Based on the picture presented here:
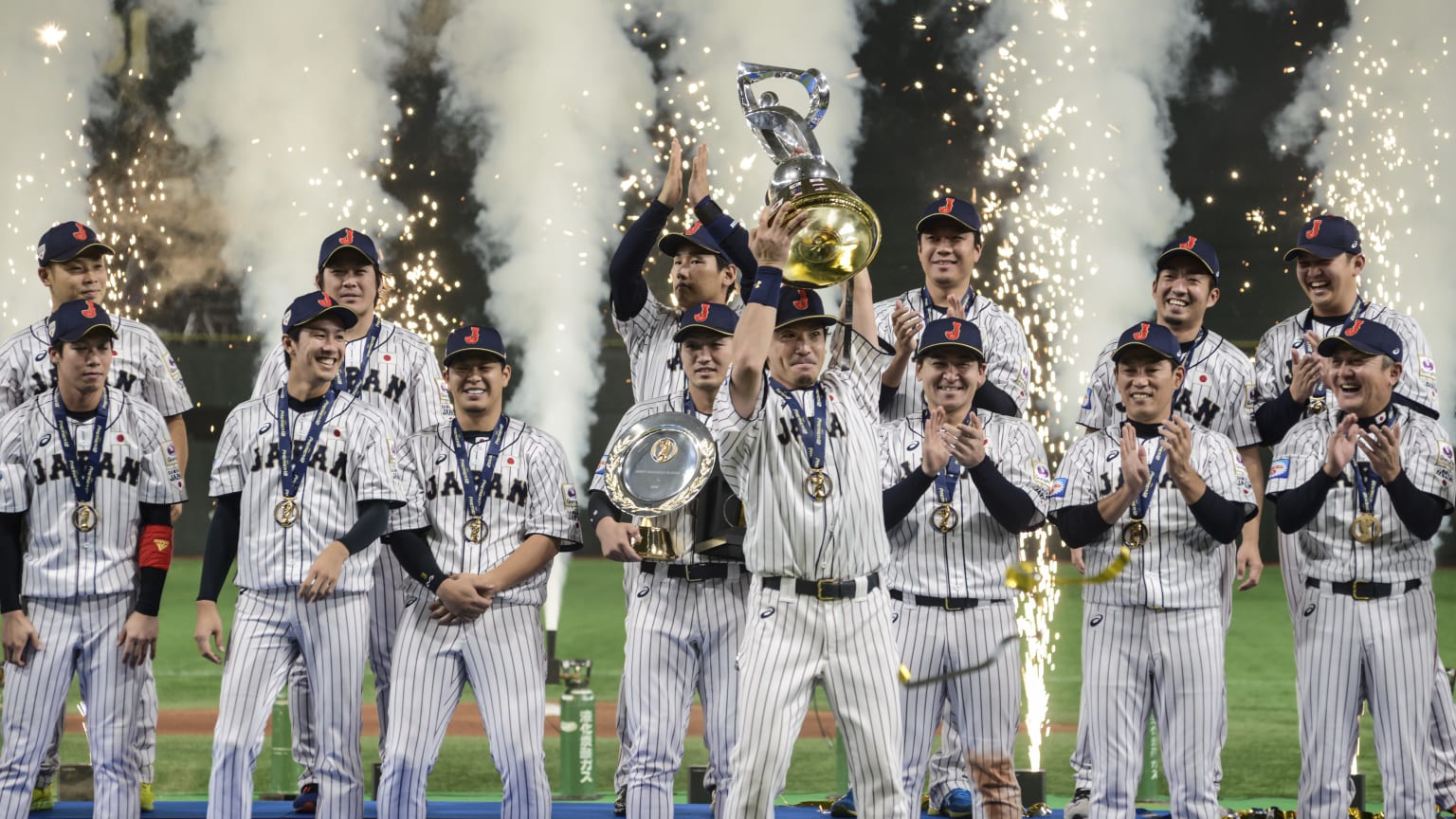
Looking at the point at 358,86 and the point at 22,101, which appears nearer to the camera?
the point at 22,101

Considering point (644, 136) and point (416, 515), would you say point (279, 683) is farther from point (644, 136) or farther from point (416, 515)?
point (644, 136)

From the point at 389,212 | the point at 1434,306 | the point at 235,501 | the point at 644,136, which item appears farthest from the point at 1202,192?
the point at 235,501

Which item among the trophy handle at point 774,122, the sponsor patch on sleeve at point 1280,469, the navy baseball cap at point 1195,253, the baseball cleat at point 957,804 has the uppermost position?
the trophy handle at point 774,122

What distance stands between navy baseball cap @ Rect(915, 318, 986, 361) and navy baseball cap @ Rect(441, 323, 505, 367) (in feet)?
4.52

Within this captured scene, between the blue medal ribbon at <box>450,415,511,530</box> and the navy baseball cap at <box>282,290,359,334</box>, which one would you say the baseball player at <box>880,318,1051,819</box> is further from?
the navy baseball cap at <box>282,290,359,334</box>

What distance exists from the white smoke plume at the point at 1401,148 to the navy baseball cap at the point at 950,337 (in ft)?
19.8

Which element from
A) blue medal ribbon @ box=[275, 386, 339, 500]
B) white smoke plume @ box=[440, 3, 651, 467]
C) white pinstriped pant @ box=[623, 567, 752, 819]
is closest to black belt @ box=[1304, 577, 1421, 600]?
white pinstriped pant @ box=[623, 567, 752, 819]

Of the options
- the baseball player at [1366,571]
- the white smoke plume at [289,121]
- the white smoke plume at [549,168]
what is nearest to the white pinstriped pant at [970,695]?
the baseball player at [1366,571]

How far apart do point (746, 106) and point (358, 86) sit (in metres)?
7.58

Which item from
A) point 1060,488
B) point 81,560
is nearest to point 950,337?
point 1060,488

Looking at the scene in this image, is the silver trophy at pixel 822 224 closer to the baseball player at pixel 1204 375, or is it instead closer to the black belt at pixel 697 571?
the black belt at pixel 697 571

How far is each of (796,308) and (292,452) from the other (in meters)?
1.76

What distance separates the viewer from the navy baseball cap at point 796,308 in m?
3.98

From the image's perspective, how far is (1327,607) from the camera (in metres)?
4.61
